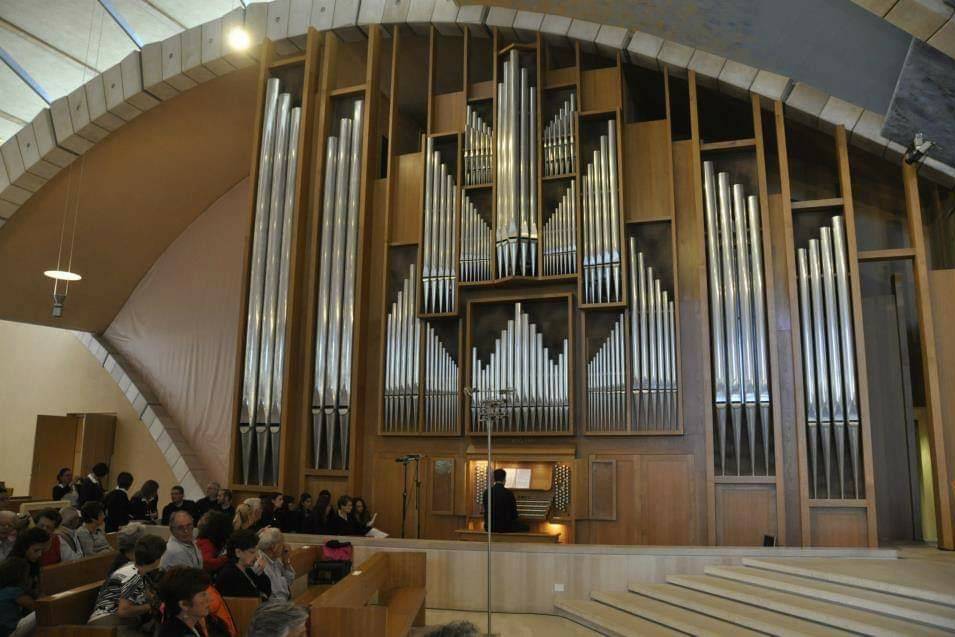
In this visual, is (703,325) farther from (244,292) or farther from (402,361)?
(244,292)

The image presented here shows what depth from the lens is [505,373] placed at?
26.2 feet

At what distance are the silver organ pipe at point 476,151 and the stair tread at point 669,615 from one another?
15.2 feet

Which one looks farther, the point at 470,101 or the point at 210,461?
the point at 210,461

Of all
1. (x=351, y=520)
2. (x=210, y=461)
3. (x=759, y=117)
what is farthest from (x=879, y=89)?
(x=210, y=461)

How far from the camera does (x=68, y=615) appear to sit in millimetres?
3762

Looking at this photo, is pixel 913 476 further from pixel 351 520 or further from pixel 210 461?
pixel 210 461

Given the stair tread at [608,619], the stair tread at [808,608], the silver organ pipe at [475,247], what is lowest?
the stair tread at [608,619]

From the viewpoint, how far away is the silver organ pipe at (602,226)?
7.79 m

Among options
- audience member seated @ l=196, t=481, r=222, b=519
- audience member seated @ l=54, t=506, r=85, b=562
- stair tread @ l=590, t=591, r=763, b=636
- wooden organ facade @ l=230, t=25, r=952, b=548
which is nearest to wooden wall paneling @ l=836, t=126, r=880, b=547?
wooden organ facade @ l=230, t=25, r=952, b=548

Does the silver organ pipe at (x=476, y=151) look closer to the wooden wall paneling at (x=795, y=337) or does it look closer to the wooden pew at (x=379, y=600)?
the wooden wall paneling at (x=795, y=337)

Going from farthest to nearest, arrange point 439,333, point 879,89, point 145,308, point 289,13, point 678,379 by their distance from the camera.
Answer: point 145,308 < point 289,13 < point 439,333 < point 678,379 < point 879,89

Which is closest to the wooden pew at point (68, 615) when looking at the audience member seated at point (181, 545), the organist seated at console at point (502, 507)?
the audience member seated at point (181, 545)

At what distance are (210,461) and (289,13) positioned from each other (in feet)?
21.4

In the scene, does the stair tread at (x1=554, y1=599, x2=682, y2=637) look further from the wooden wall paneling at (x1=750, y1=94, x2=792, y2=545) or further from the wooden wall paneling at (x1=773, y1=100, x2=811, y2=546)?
the wooden wall paneling at (x1=773, y1=100, x2=811, y2=546)
